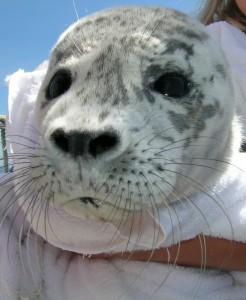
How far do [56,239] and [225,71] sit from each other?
744 mm

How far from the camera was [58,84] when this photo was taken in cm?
154

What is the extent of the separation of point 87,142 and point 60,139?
0.08m

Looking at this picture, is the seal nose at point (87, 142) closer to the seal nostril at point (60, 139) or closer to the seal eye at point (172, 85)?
the seal nostril at point (60, 139)

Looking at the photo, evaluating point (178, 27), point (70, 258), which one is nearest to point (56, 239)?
point (70, 258)

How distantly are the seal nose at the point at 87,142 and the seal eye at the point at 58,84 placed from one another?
0.33 metres

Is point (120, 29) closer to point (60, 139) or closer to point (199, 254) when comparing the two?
point (60, 139)

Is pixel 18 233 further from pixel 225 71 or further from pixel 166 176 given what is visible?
pixel 225 71

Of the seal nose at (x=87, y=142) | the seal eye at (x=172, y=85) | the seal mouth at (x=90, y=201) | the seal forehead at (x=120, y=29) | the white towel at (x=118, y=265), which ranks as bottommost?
the white towel at (x=118, y=265)

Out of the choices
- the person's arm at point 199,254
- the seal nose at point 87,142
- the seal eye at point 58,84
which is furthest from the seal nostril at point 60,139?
the person's arm at point 199,254

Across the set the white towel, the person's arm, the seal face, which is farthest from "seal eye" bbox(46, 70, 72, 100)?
the person's arm

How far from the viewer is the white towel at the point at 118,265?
5.15 feet

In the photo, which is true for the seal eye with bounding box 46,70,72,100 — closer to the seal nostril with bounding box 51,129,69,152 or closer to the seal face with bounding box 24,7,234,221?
the seal face with bounding box 24,7,234,221

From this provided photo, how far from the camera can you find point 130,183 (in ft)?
4.06

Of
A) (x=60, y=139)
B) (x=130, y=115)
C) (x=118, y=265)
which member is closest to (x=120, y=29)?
(x=130, y=115)
